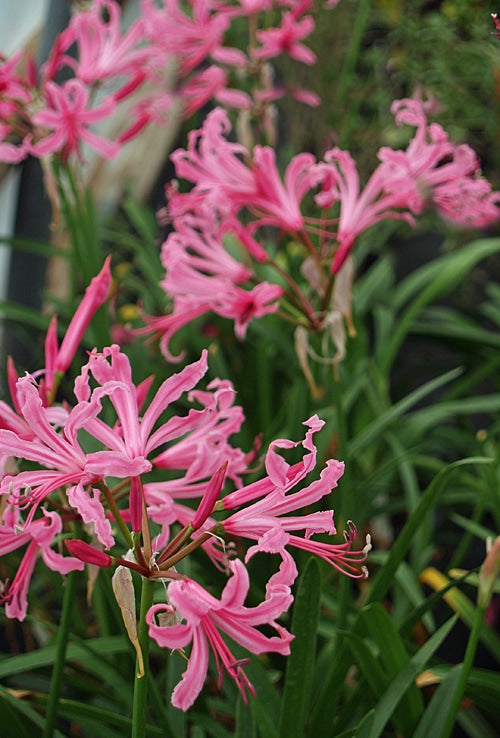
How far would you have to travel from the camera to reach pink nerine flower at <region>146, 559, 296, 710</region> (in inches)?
20.0

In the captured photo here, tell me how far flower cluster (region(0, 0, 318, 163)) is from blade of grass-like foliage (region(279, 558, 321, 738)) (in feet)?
1.96

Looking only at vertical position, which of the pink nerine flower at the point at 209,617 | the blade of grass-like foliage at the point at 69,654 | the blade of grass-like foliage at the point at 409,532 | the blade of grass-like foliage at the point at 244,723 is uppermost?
the pink nerine flower at the point at 209,617

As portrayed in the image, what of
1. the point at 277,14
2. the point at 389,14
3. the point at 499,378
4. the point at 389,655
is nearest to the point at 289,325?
the point at 499,378

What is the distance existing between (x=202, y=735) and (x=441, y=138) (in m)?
0.65

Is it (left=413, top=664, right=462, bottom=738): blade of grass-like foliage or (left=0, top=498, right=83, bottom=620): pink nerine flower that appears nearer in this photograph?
(left=0, top=498, right=83, bottom=620): pink nerine flower

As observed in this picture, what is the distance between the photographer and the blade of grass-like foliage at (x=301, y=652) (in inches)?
27.4

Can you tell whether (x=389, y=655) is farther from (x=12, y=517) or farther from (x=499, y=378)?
(x=499, y=378)

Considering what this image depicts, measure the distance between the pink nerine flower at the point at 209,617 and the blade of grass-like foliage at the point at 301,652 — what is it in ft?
0.46

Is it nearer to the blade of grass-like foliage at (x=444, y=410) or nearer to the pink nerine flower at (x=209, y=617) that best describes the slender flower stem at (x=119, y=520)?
the pink nerine flower at (x=209, y=617)

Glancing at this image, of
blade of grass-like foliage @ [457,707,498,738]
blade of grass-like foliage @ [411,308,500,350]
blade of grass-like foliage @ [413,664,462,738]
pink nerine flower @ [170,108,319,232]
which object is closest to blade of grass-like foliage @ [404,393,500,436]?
blade of grass-like foliage @ [411,308,500,350]

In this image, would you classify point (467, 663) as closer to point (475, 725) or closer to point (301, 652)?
point (301, 652)

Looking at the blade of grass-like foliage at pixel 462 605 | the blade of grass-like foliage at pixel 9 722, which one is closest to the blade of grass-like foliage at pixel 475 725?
the blade of grass-like foliage at pixel 462 605

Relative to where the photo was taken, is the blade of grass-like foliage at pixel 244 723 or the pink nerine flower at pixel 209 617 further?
the blade of grass-like foliage at pixel 244 723

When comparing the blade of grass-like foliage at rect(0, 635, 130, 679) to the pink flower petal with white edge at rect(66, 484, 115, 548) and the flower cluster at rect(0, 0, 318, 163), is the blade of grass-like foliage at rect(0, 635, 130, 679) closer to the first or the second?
the pink flower petal with white edge at rect(66, 484, 115, 548)
